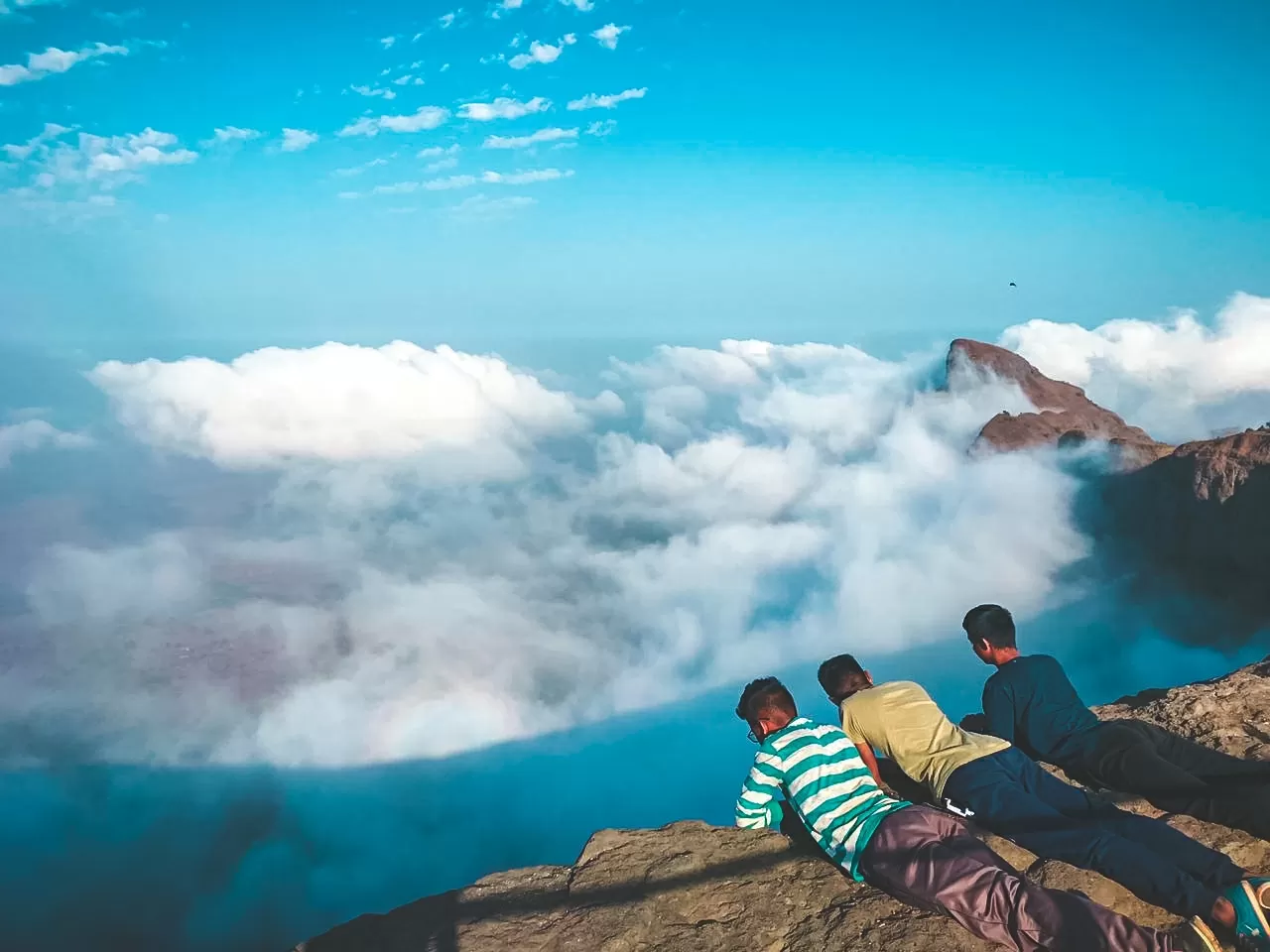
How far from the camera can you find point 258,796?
156875mm

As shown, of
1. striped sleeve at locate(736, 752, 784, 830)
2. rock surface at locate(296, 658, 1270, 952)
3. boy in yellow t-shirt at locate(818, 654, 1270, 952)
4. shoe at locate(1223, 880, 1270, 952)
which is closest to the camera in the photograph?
shoe at locate(1223, 880, 1270, 952)

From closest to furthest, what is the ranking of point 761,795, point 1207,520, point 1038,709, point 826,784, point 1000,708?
point 826,784 < point 761,795 < point 1038,709 < point 1000,708 < point 1207,520

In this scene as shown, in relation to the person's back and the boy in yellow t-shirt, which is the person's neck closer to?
the person's back

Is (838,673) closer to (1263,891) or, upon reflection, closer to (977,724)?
(977,724)

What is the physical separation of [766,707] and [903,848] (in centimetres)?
118

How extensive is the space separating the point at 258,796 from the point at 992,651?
582 ft

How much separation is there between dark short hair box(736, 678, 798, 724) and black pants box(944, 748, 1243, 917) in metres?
1.34

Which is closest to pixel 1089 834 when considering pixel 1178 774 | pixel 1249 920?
pixel 1249 920

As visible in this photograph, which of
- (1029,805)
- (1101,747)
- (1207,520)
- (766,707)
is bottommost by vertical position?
(1029,805)

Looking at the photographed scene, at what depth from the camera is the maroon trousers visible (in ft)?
13.7

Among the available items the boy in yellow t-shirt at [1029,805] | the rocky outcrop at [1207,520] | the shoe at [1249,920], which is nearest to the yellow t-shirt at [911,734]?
the boy in yellow t-shirt at [1029,805]

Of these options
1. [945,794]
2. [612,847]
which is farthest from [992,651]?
[612,847]

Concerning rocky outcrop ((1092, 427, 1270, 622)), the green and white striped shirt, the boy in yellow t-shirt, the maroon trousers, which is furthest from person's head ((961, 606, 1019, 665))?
rocky outcrop ((1092, 427, 1270, 622))

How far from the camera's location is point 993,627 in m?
6.72
